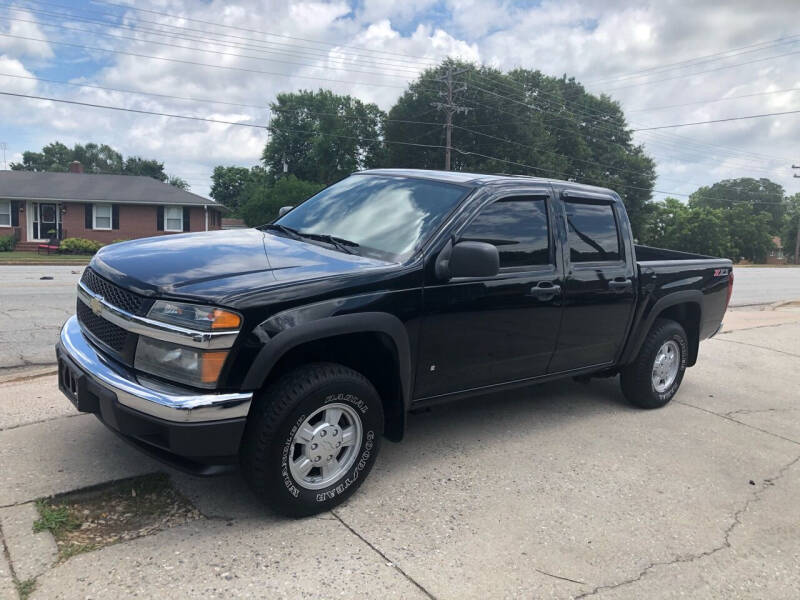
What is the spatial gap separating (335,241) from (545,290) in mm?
1476

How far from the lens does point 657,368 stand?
18.8 ft

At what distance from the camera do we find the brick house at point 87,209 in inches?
1261

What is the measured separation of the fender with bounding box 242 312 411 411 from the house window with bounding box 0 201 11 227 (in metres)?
34.6

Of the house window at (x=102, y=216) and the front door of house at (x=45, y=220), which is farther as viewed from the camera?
the house window at (x=102, y=216)

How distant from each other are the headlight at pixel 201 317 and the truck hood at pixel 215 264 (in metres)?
0.05

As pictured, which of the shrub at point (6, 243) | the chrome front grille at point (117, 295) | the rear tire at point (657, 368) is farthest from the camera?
the shrub at point (6, 243)

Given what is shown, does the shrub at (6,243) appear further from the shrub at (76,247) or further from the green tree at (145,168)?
the green tree at (145,168)

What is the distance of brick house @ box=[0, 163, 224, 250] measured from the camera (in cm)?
3203

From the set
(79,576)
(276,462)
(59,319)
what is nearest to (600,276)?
(276,462)

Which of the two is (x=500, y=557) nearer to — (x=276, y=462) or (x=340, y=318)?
(x=276, y=462)

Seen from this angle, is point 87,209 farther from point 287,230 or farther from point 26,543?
point 26,543

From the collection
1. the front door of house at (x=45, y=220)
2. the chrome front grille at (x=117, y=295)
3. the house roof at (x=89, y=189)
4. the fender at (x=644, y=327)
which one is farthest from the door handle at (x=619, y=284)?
the front door of house at (x=45, y=220)

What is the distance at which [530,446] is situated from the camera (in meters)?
4.68

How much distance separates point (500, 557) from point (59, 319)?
7593 mm
